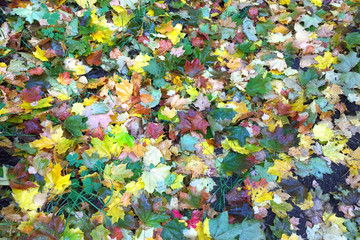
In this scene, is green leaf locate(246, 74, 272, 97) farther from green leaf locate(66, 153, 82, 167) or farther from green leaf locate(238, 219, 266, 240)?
green leaf locate(66, 153, 82, 167)

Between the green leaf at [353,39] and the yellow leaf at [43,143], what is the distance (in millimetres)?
3230

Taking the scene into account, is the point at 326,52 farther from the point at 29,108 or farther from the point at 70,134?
the point at 29,108

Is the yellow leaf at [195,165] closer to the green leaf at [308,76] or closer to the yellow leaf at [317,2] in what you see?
the green leaf at [308,76]

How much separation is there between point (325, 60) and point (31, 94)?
9.42 ft

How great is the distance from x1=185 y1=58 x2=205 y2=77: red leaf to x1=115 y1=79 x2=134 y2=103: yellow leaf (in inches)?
21.9

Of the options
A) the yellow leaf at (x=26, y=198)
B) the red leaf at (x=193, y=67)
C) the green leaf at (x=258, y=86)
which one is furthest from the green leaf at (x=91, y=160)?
the green leaf at (x=258, y=86)

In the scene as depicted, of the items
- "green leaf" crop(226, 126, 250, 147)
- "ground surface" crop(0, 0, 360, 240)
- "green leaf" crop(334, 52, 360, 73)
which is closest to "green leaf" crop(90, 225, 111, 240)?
"ground surface" crop(0, 0, 360, 240)

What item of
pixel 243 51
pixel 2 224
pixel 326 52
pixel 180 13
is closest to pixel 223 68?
pixel 243 51

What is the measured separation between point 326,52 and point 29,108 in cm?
296

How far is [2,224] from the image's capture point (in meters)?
1.53

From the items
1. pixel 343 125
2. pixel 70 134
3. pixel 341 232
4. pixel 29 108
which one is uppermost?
pixel 29 108

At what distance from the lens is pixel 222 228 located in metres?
1.67

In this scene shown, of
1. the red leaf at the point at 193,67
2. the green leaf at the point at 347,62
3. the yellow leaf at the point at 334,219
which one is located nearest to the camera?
the yellow leaf at the point at 334,219

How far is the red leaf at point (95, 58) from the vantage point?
231 centimetres
